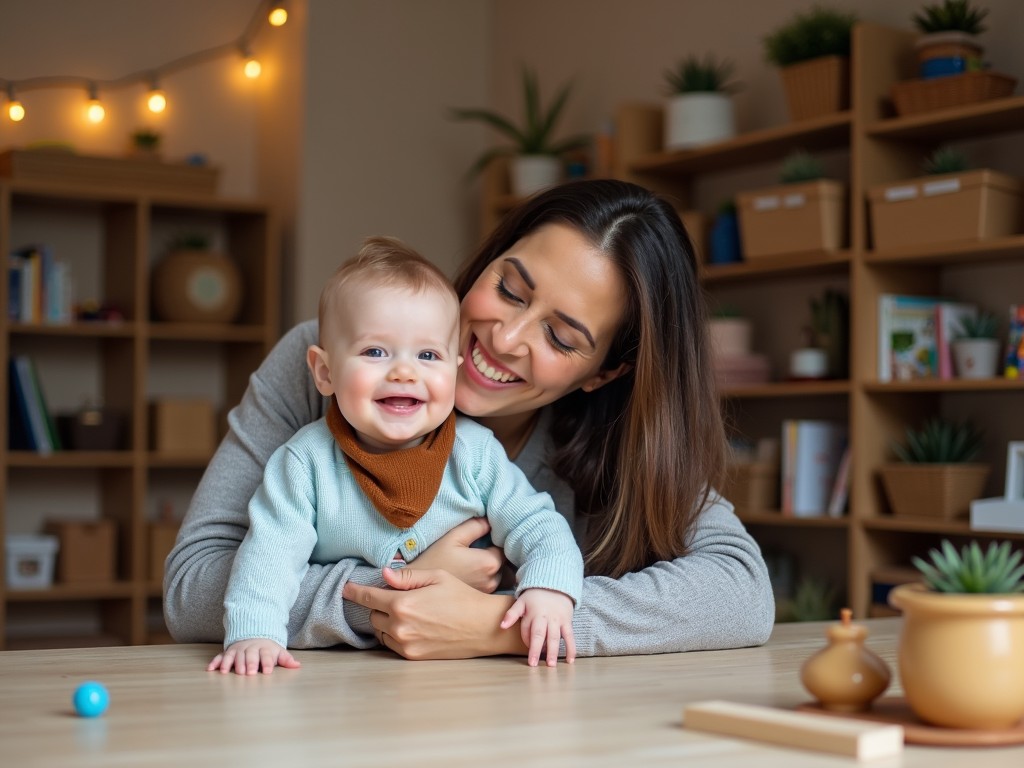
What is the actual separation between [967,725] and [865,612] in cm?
257

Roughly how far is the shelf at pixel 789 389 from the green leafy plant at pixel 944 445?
23cm

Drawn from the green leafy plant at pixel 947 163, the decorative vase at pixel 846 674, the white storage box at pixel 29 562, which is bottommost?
the white storage box at pixel 29 562

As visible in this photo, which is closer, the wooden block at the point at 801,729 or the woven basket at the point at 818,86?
the wooden block at the point at 801,729

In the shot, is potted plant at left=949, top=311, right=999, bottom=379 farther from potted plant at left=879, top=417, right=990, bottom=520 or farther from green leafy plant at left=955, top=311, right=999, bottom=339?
potted plant at left=879, top=417, right=990, bottom=520

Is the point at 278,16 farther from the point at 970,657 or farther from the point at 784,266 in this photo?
the point at 970,657

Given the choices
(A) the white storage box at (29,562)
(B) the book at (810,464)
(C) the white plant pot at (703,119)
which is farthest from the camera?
(A) the white storage box at (29,562)

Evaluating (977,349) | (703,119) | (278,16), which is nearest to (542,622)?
(977,349)

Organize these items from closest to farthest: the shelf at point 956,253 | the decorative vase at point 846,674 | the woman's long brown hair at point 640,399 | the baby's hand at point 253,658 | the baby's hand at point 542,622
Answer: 1. the decorative vase at point 846,674
2. the baby's hand at point 253,658
3. the baby's hand at point 542,622
4. the woman's long brown hair at point 640,399
5. the shelf at point 956,253

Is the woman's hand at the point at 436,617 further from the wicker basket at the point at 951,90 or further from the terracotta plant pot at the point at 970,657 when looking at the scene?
the wicker basket at the point at 951,90

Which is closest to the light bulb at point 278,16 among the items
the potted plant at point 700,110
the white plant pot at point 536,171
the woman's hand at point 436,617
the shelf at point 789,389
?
the white plant pot at point 536,171

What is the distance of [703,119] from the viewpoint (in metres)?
3.87

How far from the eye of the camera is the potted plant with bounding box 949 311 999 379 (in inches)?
127

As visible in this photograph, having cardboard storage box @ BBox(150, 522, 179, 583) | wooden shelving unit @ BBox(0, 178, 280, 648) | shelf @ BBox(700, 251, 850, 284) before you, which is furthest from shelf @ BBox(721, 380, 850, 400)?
cardboard storage box @ BBox(150, 522, 179, 583)

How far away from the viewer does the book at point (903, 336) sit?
3377 mm
